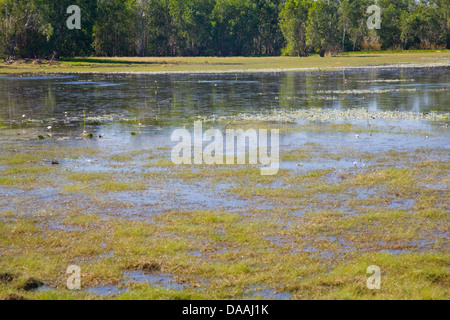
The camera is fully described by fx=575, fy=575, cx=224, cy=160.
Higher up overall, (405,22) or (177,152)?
(405,22)

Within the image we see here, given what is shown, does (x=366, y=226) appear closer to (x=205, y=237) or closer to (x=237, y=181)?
(x=205, y=237)

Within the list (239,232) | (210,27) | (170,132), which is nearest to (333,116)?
(170,132)

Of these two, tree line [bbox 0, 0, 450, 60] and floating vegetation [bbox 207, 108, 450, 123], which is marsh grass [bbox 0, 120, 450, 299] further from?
tree line [bbox 0, 0, 450, 60]

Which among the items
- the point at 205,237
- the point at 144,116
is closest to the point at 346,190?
the point at 205,237

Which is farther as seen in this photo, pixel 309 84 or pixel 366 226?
pixel 309 84

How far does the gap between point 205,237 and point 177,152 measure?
24.6 feet

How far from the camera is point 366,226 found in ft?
32.5

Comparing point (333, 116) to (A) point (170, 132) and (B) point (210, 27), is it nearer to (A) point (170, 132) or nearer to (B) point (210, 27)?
(A) point (170, 132)

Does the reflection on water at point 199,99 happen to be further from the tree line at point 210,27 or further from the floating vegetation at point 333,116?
the tree line at point 210,27

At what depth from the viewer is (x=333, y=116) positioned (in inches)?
945

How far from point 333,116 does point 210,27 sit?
111098 millimetres

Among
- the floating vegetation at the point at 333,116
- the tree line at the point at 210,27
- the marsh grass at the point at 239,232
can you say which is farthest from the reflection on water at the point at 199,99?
the tree line at the point at 210,27

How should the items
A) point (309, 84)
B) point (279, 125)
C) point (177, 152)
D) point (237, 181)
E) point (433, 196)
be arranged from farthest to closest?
point (309, 84), point (279, 125), point (177, 152), point (237, 181), point (433, 196)

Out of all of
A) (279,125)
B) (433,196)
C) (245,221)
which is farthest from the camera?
(279,125)
